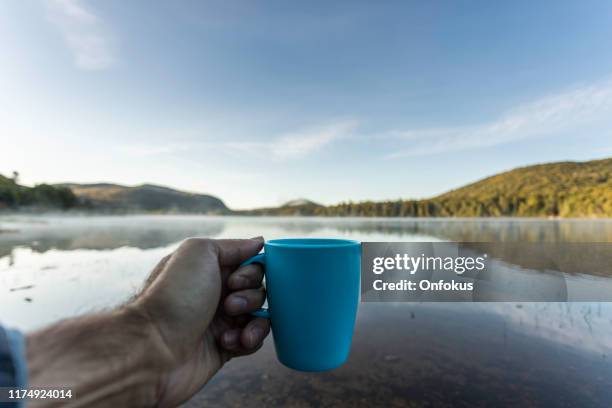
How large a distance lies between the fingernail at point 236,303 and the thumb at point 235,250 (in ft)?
0.42

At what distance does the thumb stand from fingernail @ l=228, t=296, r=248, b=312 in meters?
0.13

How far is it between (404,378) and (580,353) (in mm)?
1674

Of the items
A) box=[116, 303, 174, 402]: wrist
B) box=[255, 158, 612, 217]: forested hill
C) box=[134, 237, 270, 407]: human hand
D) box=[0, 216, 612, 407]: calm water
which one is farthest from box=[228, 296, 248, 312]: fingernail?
box=[255, 158, 612, 217]: forested hill

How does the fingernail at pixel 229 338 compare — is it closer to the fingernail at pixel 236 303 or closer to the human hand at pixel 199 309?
the human hand at pixel 199 309

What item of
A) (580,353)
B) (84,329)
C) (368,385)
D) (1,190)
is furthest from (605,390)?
(1,190)

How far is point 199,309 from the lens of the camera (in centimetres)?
87

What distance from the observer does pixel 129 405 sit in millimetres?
638

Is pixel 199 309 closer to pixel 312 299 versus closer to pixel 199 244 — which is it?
pixel 199 244

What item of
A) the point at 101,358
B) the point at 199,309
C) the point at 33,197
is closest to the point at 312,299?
the point at 199,309

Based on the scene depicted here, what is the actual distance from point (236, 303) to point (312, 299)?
0.96 feet

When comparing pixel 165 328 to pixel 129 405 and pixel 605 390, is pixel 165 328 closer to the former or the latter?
pixel 129 405

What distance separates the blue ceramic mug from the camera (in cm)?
79

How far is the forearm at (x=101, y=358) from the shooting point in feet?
1.59

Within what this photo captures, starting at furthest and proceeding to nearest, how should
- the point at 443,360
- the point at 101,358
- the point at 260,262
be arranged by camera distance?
1. the point at 443,360
2. the point at 260,262
3. the point at 101,358
